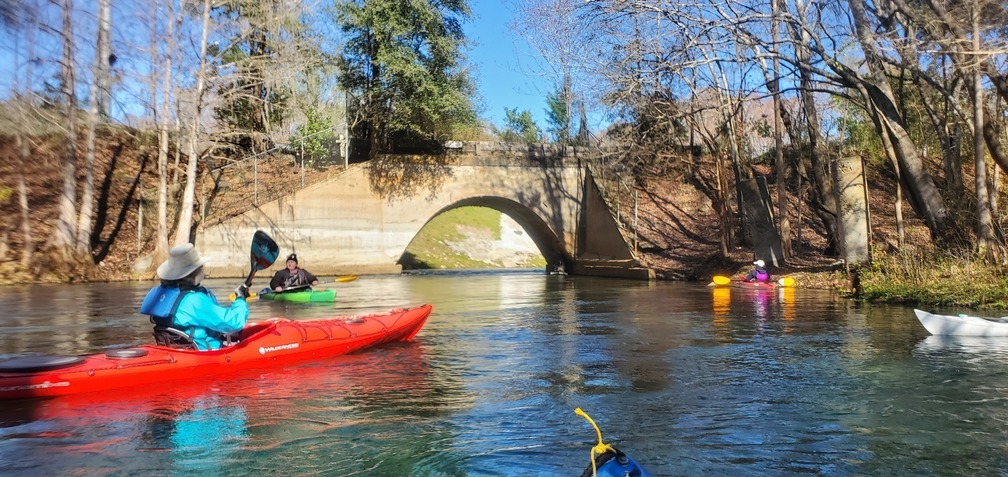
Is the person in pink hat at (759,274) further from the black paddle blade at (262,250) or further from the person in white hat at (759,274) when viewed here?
the black paddle blade at (262,250)

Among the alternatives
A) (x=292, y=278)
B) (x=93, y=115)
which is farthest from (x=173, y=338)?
(x=93, y=115)

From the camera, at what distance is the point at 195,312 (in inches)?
280

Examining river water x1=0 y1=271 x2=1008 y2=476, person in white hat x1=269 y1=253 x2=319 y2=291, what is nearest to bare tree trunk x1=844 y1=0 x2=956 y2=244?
river water x1=0 y1=271 x2=1008 y2=476

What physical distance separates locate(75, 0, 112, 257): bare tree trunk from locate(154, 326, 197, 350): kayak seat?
12333 millimetres

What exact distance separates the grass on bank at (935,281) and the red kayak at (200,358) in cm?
914

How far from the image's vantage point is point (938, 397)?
6.32 m

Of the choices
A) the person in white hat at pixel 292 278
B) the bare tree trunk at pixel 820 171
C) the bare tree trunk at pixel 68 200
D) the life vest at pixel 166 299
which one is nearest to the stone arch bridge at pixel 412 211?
the bare tree trunk at pixel 68 200

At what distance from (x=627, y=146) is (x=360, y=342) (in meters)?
19.5

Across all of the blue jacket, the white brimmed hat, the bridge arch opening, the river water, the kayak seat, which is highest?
the bridge arch opening

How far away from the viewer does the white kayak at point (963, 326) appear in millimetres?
9445

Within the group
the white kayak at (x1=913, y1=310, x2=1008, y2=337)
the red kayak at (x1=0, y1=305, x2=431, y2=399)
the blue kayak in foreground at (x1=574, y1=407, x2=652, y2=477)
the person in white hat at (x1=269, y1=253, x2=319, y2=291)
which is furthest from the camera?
the person in white hat at (x1=269, y1=253, x2=319, y2=291)

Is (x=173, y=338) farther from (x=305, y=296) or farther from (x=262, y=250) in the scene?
(x=305, y=296)

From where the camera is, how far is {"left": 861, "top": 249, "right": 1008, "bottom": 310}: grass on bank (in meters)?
12.4

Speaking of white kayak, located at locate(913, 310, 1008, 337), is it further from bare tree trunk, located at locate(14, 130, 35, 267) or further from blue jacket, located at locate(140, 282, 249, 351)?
bare tree trunk, located at locate(14, 130, 35, 267)
